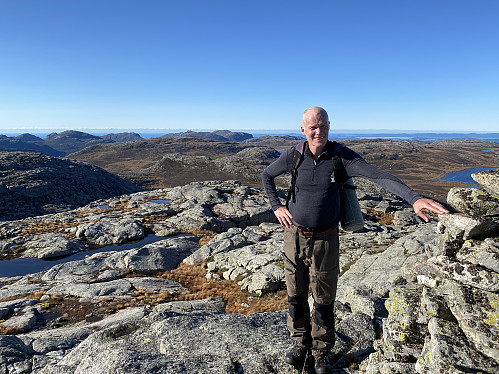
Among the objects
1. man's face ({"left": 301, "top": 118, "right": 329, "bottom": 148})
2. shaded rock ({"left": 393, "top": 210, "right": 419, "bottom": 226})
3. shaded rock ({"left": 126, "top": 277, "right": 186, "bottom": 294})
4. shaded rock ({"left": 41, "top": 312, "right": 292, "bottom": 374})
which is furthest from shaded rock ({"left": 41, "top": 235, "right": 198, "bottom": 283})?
shaded rock ({"left": 393, "top": 210, "right": 419, "bottom": 226})

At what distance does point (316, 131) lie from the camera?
5812mm

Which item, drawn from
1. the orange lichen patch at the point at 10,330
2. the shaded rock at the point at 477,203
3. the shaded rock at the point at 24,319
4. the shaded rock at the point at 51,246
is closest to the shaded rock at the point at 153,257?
the shaded rock at the point at 24,319

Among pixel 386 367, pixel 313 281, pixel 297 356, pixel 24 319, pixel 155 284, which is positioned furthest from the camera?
pixel 155 284

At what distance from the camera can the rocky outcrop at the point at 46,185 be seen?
254 ft

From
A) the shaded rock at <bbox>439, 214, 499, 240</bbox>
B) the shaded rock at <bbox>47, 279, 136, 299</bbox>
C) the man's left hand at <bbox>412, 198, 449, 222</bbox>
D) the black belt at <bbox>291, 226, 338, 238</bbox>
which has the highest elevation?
the man's left hand at <bbox>412, 198, 449, 222</bbox>

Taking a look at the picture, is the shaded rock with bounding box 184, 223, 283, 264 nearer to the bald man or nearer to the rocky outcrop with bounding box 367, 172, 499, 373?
the bald man

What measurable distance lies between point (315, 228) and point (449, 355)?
138 inches

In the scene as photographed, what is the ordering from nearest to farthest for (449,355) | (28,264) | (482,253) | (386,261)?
1. (449,355)
2. (482,253)
3. (386,261)
4. (28,264)

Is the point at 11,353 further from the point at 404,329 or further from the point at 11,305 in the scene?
the point at 11,305

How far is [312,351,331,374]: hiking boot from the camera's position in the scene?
6375 mm

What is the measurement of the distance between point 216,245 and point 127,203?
131 ft

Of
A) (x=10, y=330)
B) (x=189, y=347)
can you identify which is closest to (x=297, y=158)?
(x=189, y=347)

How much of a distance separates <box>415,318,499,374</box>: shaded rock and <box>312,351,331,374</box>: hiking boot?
76.1 inches

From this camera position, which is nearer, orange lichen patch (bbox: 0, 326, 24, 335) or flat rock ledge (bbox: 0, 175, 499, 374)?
flat rock ledge (bbox: 0, 175, 499, 374)
